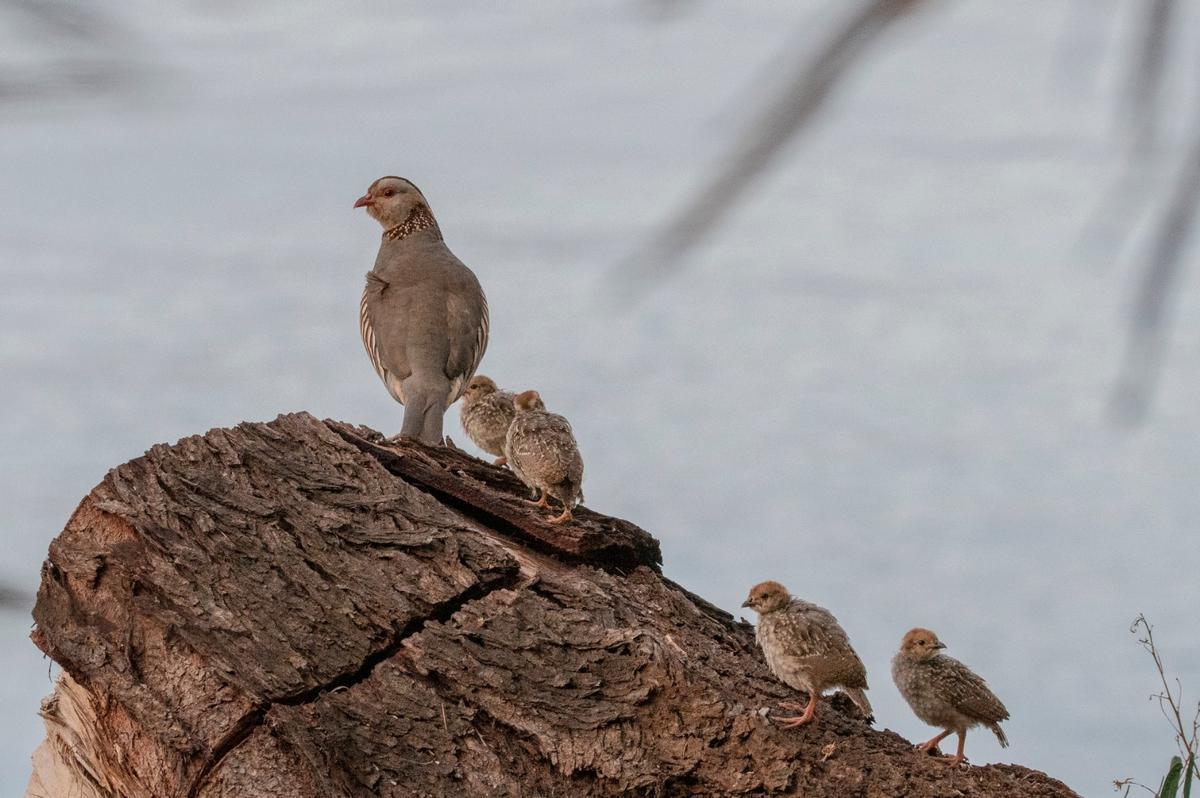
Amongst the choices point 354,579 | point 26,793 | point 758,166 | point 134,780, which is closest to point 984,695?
point 354,579

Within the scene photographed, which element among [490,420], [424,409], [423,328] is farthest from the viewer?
[423,328]

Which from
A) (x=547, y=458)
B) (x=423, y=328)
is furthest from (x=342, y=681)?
(x=423, y=328)

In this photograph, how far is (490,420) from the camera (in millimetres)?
7785

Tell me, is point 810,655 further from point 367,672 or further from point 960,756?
point 367,672

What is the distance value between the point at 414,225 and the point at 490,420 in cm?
272

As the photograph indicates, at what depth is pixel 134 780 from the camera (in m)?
5.25

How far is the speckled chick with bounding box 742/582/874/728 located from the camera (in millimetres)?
5273

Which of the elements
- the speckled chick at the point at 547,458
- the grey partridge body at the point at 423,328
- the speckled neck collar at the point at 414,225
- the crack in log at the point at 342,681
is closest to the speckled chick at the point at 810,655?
the crack in log at the point at 342,681

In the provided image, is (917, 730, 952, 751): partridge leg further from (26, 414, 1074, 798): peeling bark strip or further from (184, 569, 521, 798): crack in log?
(184, 569, 521, 798): crack in log

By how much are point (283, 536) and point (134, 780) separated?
3.55 feet

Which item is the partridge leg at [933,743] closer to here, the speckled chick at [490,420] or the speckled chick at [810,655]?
the speckled chick at [810,655]

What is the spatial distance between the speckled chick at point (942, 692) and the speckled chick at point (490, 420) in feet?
8.87

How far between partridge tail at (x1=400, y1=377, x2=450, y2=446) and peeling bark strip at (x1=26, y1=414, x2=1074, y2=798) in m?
2.05

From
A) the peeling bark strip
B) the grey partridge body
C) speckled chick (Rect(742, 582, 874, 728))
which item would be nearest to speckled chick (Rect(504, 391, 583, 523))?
the peeling bark strip
